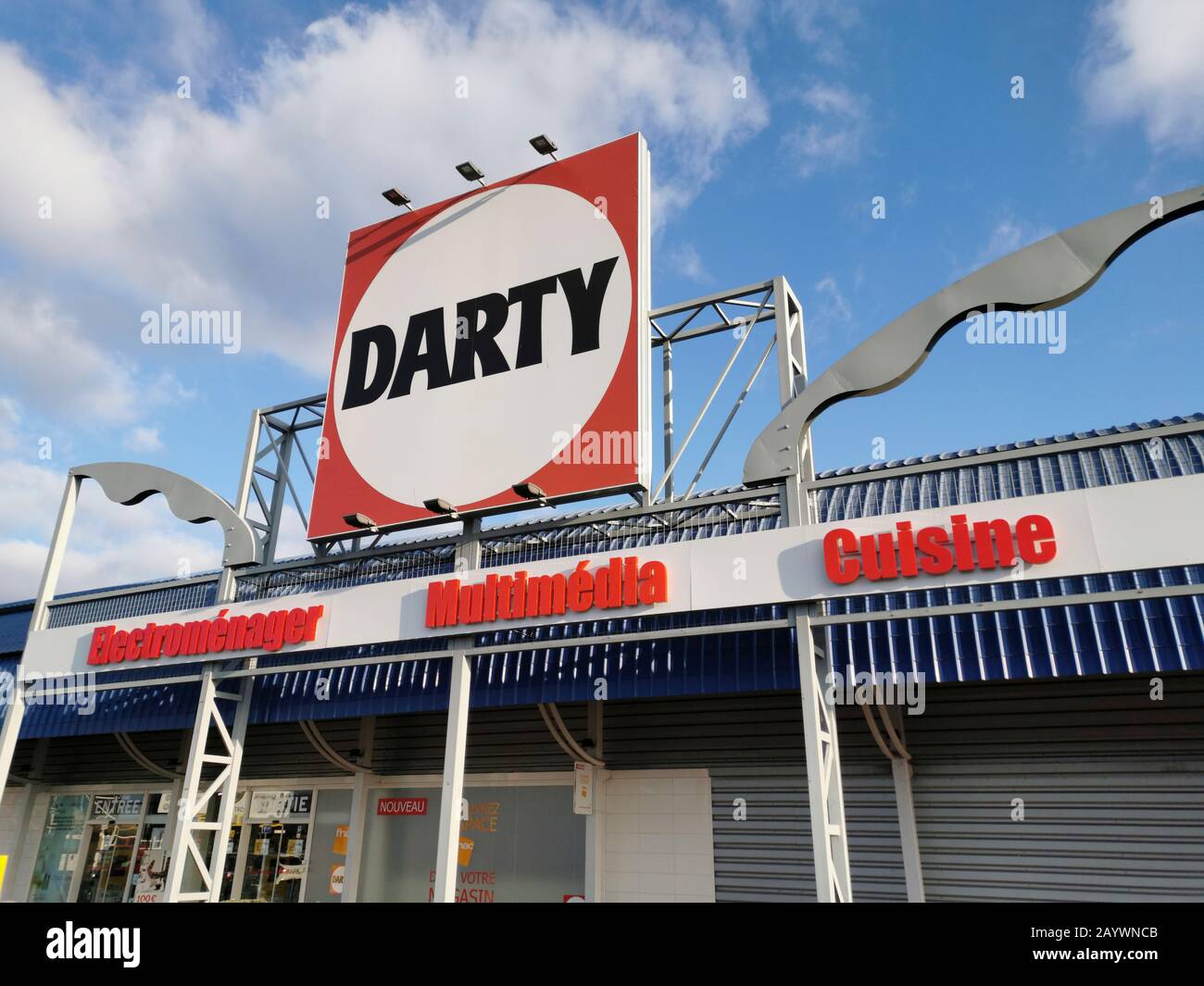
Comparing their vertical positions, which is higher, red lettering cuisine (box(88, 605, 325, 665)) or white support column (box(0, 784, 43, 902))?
red lettering cuisine (box(88, 605, 325, 665))

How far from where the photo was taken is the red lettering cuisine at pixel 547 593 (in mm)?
10430

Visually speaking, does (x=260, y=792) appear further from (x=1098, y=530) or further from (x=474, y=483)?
(x=1098, y=530)

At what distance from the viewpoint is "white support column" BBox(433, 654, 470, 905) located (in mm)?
10406

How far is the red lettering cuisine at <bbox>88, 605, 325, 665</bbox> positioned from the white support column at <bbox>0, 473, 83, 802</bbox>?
5.95 feet

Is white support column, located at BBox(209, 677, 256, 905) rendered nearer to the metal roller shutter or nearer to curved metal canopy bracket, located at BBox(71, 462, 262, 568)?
curved metal canopy bracket, located at BBox(71, 462, 262, 568)

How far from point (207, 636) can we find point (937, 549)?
37.0 ft

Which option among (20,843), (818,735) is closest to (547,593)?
(818,735)

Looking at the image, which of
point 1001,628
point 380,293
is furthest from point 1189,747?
point 380,293

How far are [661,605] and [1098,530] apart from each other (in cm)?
486

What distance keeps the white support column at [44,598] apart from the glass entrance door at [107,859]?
277 centimetres

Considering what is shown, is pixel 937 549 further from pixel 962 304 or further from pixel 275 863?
pixel 275 863

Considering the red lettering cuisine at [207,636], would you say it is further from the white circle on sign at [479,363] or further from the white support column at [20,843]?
the white support column at [20,843]

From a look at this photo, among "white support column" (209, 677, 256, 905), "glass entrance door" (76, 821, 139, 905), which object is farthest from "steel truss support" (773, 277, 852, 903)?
"glass entrance door" (76, 821, 139, 905)
